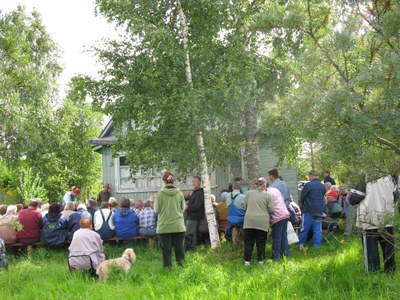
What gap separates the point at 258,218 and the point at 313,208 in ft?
7.41

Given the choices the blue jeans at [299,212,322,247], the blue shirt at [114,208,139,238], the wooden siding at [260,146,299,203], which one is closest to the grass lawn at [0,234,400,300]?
the blue jeans at [299,212,322,247]

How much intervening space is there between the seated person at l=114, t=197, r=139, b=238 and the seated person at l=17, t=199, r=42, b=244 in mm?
1847

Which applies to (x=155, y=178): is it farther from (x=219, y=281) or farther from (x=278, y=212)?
(x=219, y=281)

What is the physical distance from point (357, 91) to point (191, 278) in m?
3.73

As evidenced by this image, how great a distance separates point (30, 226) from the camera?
12.1 meters

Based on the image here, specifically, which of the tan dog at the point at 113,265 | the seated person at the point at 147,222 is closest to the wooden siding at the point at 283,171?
the seated person at the point at 147,222

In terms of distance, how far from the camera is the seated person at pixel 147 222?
12203 millimetres

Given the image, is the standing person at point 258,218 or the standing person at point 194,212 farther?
the standing person at point 194,212

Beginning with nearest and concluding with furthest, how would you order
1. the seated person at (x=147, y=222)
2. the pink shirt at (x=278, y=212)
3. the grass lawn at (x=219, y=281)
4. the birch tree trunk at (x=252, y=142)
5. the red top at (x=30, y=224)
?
the grass lawn at (x=219, y=281) < the pink shirt at (x=278, y=212) < the red top at (x=30, y=224) < the seated person at (x=147, y=222) < the birch tree trunk at (x=252, y=142)

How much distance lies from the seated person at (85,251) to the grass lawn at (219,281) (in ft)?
0.62

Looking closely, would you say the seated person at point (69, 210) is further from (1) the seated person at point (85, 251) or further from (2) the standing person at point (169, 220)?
(2) the standing person at point (169, 220)

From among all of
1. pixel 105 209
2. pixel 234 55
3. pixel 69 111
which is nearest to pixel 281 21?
pixel 234 55

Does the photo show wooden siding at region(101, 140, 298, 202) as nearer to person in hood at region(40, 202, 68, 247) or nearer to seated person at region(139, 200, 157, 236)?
seated person at region(139, 200, 157, 236)

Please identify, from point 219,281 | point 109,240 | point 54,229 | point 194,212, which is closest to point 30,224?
point 54,229
